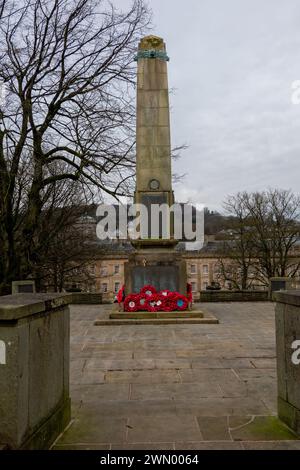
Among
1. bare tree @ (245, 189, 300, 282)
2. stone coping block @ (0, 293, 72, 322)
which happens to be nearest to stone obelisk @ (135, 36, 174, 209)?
A: stone coping block @ (0, 293, 72, 322)

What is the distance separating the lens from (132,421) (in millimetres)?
3988

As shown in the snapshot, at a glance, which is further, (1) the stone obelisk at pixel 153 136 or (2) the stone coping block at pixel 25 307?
(1) the stone obelisk at pixel 153 136

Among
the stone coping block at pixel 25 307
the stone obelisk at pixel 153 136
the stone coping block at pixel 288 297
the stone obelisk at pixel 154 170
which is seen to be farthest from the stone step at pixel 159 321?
the stone coping block at pixel 25 307

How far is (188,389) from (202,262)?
6274cm

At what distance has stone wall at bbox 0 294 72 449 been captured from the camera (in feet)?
8.98

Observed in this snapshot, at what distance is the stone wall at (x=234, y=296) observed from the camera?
63.6 feet

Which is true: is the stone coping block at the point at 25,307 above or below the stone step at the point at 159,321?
above

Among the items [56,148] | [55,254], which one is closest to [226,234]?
[55,254]

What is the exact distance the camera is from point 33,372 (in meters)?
3.09

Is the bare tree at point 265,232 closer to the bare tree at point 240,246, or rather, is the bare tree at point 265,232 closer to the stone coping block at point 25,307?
the bare tree at point 240,246

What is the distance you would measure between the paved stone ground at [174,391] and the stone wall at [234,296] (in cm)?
968

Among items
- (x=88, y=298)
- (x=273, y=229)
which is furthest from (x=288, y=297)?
(x=273, y=229)

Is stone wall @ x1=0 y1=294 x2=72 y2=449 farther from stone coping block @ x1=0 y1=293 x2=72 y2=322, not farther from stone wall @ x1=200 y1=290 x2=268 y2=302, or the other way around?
stone wall @ x1=200 y1=290 x2=268 y2=302

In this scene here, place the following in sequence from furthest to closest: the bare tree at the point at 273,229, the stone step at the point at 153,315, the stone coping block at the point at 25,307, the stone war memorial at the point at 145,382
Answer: the bare tree at the point at 273,229, the stone step at the point at 153,315, the stone war memorial at the point at 145,382, the stone coping block at the point at 25,307
